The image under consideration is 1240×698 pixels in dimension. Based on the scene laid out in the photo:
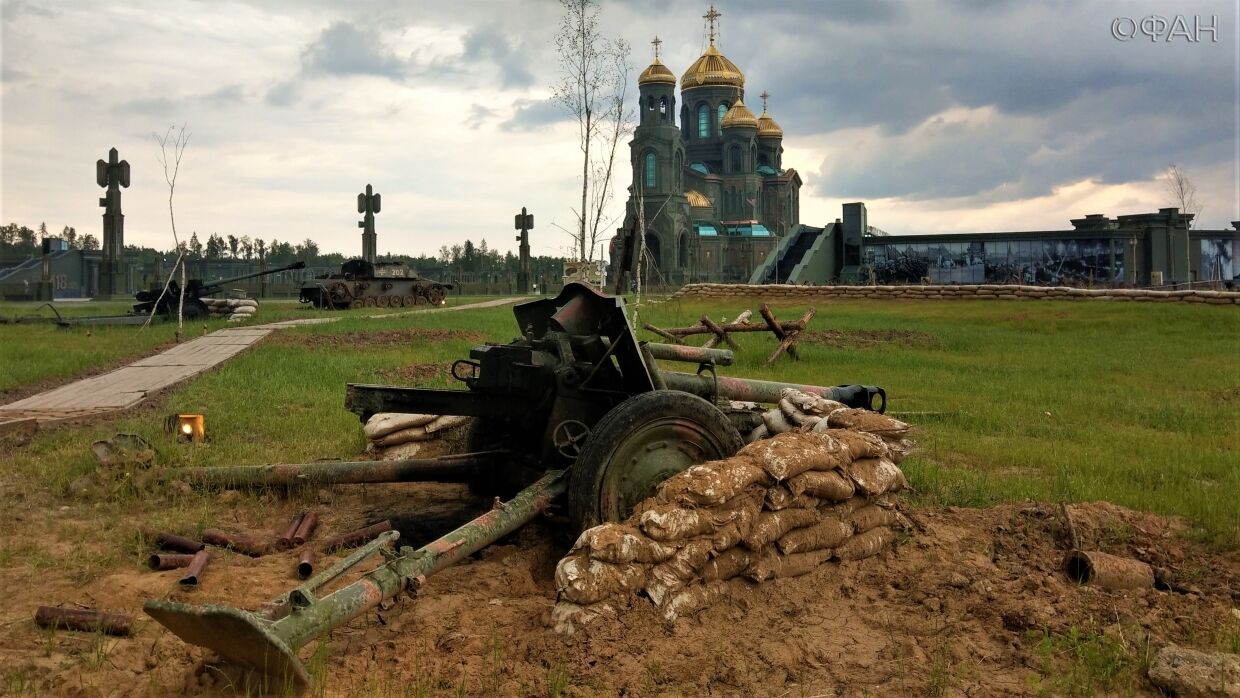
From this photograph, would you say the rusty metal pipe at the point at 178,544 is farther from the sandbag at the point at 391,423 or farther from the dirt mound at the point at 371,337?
the dirt mound at the point at 371,337

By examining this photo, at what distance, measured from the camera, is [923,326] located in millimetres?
23750

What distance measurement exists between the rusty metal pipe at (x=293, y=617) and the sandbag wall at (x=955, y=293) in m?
26.6

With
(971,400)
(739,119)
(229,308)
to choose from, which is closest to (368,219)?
(229,308)

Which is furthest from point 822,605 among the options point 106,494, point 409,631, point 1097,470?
point 106,494

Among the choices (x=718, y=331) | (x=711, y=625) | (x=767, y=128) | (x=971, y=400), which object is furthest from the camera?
(x=767, y=128)

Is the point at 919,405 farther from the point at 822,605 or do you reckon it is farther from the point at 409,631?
the point at 409,631

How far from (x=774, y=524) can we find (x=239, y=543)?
3.02 m

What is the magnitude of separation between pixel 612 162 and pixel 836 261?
990 inches

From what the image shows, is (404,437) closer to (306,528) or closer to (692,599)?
(306,528)

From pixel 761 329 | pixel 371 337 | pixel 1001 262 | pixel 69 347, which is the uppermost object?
pixel 1001 262

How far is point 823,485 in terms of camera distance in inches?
190

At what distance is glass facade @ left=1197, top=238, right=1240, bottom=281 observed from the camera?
134 feet

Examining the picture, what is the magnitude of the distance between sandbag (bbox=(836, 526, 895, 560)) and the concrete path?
749 cm

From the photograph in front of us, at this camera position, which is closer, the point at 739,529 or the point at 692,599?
the point at 692,599
